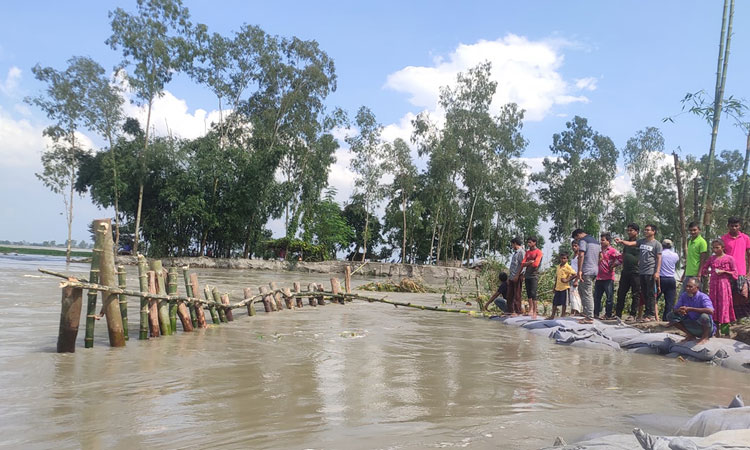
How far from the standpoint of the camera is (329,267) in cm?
2981

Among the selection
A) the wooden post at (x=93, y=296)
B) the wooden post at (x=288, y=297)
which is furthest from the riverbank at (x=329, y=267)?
the wooden post at (x=93, y=296)

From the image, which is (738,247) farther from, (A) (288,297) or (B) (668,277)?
(A) (288,297)

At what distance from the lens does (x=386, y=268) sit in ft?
104

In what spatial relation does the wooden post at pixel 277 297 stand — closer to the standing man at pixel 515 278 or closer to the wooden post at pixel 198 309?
the wooden post at pixel 198 309

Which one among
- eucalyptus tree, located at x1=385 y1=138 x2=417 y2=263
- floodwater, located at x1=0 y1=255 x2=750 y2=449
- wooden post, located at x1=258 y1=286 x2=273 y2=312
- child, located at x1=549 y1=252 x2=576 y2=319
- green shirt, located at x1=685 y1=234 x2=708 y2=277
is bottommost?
floodwater, located at x1=0 y1=255 x2=750 y2=449

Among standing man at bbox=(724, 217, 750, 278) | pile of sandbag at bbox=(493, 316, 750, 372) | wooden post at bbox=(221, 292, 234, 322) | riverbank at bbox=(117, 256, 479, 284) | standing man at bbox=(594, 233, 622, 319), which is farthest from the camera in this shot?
riverbank at bbox=(117, 256, 479, 284)

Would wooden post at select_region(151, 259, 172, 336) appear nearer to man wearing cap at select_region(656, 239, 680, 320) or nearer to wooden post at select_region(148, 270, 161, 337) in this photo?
wooden post at select_region(148, 270, 161, 337)

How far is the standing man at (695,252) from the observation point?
7676 mm

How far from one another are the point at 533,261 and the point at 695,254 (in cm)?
246

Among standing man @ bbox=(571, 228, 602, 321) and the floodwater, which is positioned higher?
standing man @ bbox=(571, 228, 602, 321)

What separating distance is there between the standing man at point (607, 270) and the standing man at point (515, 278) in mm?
1305

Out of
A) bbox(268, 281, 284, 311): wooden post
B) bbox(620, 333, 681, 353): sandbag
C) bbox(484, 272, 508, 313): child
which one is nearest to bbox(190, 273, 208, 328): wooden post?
bbox(268, 281, 284, 311): wooden post

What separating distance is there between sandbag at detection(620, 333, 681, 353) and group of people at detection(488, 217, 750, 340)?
0.24 m

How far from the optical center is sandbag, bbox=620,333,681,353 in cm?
678
